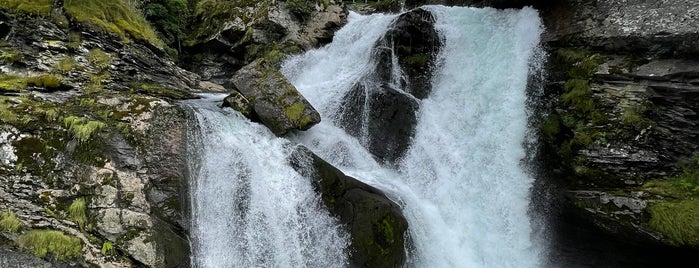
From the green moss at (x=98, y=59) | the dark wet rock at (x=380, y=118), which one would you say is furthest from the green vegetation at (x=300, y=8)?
the green moss at (x=98, y=59)

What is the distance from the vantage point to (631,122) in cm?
876

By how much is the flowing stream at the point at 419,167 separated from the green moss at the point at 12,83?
2.95 metres

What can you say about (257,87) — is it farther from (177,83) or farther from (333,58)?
(333,58)

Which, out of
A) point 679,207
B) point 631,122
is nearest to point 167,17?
point 631,122

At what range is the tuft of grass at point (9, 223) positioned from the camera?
5.38 metres

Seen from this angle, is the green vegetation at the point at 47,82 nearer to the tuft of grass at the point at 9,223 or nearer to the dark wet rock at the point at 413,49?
the tuft of grass at the point at 9,223

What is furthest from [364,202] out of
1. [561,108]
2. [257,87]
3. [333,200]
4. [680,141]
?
[680,141]

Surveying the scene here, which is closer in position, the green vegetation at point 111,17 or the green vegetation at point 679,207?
the green vegetation at point 679,207

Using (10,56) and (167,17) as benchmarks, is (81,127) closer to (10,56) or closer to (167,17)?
(10,56)

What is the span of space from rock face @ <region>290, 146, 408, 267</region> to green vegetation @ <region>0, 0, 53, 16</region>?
624cm

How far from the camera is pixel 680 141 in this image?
8375mm

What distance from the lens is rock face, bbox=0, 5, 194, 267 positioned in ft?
18.9

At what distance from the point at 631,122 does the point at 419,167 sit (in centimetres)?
500

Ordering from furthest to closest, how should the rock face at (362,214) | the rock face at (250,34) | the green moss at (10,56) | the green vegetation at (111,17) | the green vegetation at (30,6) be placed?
the rock face at (250,34) < the green vegetation at (111,17) < the green vegetation at (30,6) < the rock face at (362,214) < the green moss at (10,56)
